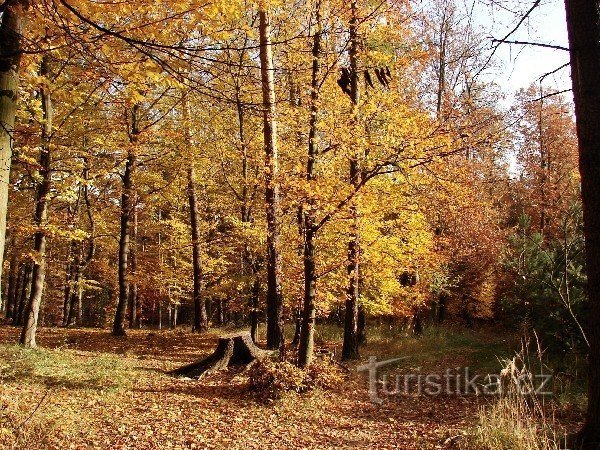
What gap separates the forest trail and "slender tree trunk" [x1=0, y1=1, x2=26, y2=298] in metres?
2.47

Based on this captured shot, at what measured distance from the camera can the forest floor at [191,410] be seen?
586 centimetres

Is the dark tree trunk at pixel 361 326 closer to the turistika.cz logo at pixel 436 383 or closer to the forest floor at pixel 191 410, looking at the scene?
the forest floor at pixel 191 410

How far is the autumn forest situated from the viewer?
13.5 ft

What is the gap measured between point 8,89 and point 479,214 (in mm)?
19471

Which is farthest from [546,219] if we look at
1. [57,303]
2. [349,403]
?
[57,303]

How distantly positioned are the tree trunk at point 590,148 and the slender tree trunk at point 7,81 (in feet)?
16.6

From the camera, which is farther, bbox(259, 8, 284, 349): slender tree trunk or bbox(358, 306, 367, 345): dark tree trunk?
bbox(358, 306, 367, 345): dark tree trunk

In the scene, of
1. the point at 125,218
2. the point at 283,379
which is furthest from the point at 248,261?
the point at 283,379

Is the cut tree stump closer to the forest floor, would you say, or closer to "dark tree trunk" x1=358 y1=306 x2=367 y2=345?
the forest floor

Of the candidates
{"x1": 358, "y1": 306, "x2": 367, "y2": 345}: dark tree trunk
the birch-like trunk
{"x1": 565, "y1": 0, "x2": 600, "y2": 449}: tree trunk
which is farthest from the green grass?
{"x1": 565, "y1": 0, "x2": 600, "y2": 449}: tree trunk

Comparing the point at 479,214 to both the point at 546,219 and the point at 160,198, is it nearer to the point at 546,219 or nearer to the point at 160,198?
the point at 546,219

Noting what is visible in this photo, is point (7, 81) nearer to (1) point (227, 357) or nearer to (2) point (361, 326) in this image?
(1) point (227, 357)

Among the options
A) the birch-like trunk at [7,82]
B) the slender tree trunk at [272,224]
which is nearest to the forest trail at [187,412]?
the slender tree trunk at [272,224]

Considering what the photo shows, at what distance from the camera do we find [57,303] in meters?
36.3
